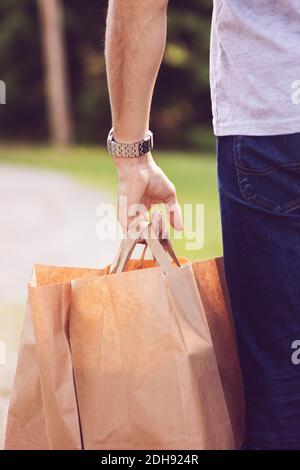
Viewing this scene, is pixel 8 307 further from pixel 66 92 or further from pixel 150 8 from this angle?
pixel 66 92

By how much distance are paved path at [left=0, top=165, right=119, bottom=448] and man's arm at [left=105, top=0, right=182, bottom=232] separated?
168 centimetres

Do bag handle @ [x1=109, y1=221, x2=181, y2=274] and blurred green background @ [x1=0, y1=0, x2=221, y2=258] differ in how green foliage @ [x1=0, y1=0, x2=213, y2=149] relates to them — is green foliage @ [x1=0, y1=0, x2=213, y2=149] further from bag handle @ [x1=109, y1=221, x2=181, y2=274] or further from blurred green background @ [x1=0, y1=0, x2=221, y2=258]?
bag handle @ [x1=109, y1=221, x2=181, y2=274]

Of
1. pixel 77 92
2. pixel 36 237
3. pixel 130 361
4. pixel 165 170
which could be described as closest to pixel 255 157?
pixel 130 361

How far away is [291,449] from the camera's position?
2.00m

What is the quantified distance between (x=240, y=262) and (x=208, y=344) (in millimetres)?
197

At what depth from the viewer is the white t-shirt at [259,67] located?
1.86 metres

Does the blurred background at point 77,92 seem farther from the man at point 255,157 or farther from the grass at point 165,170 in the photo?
the man at point 255,157

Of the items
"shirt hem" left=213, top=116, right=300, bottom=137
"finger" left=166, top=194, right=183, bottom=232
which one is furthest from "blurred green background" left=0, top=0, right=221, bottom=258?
"shirt hem" left=213, top=116, right=300, bottom=137

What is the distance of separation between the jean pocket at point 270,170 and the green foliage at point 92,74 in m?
21.7

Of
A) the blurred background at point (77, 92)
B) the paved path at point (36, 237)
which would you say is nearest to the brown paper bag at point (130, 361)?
the paved path at point (36, 237)

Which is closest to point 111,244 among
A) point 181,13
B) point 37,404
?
point 37,404

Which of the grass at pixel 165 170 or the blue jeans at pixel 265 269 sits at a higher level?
the grass at pixel 165 170

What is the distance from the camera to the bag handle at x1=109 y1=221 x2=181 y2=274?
2082mm

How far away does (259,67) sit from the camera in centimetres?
189
